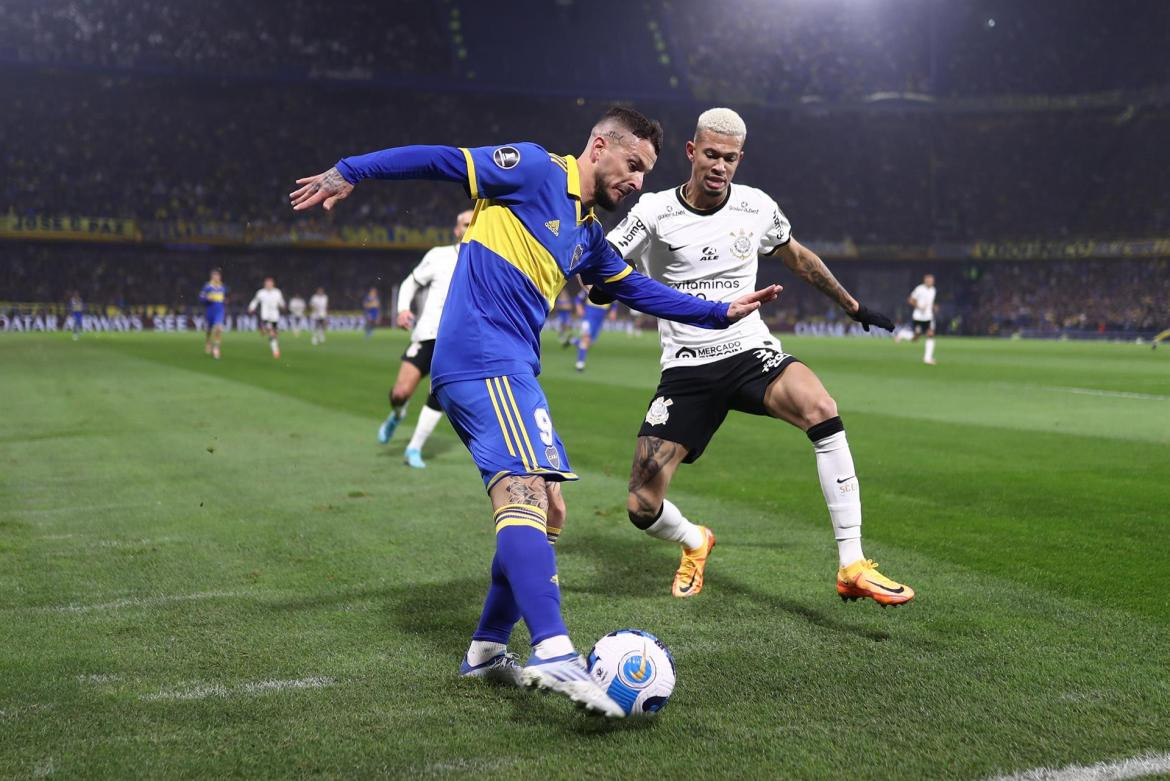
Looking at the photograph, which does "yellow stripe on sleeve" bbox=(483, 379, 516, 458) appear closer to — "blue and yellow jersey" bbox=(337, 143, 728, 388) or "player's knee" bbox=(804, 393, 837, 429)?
"blue and yellow jersey" bbox=(337, 143, 728, 388)

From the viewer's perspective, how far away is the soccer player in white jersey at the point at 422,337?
32.8 feet

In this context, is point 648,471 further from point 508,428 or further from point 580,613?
point 508,428

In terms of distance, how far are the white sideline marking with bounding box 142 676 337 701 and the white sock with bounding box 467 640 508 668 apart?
0.51 meters

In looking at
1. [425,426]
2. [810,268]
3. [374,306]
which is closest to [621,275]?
[810,268]

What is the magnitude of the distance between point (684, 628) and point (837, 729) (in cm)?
126

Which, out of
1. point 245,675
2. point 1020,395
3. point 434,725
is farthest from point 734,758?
point 1020,395

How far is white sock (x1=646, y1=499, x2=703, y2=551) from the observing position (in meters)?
5.36

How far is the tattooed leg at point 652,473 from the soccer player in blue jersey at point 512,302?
49.5 inches

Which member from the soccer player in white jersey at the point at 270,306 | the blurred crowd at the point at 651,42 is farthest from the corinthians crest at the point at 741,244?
the blurred crowd at the point at 651,42

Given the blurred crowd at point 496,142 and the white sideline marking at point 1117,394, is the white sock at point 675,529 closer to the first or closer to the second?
the white sideline marking at point 1117,394

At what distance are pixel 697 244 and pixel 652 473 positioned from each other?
4.06 ft

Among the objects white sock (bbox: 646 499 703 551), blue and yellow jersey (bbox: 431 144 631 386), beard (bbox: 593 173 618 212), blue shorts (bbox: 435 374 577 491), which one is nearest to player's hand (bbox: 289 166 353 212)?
blue and yellow jersey (bbox: 431 144 631 386)

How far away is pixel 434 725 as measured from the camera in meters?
3.44

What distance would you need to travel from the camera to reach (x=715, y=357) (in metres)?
5.42
